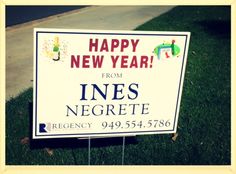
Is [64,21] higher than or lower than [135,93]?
higher

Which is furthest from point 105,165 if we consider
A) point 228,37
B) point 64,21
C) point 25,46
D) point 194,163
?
point 64,21

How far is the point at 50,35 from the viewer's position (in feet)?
8.89

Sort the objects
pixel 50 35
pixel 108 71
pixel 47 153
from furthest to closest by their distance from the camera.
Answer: pixel 47 153, pixel 108 71, pixel 50 35

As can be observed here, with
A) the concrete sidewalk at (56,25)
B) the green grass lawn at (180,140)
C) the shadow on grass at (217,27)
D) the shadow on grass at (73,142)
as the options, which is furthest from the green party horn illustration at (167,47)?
the shadow on grass at (217,27)

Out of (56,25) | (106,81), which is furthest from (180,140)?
(56,25)

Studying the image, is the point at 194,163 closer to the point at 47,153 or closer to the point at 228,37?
the point at 47,153

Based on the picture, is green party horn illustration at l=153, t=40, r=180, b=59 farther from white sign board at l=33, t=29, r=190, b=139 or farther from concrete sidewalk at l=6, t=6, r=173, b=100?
concrete sidewalk at l=6, t=6, r=173, b=100

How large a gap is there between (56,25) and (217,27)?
420cm

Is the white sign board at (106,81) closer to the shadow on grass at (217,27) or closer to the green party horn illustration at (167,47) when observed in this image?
the green party horn illustration at (167,47)

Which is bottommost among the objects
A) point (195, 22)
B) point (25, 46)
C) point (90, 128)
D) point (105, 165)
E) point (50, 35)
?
point (105, 165)

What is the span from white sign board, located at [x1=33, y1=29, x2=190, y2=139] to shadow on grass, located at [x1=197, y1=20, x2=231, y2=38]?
5551 millimetres

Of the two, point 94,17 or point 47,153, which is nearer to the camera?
point 47,153

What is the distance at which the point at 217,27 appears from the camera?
8891 millimetres
